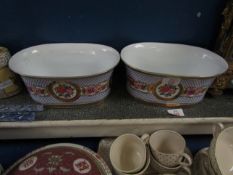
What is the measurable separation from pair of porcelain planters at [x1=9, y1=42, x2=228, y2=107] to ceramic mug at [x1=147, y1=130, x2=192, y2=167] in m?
0.08

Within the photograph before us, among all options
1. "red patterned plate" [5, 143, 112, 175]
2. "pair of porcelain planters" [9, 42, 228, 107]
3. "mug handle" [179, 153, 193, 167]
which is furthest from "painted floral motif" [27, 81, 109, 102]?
"mug handle" [179, 153, 193, 167]

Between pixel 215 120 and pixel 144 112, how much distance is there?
0.19 metres

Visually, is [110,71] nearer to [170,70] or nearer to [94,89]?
[94,89]

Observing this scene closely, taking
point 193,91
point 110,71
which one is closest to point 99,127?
point 110,71

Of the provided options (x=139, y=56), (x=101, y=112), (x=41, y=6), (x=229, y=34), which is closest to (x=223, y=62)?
(x=229, y=34)

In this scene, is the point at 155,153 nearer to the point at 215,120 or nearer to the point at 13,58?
the point at 215,120

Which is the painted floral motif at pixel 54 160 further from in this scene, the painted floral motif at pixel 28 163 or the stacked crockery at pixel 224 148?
the stacked crockery at pixel 224 148

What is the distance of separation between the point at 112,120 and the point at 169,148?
174 millimetres

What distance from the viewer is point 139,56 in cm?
66

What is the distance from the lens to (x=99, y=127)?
1.95 feet

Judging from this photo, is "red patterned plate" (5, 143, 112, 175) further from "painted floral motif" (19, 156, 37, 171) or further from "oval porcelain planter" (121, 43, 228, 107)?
"oval porcelain planter" (121, 43, 228, 107)

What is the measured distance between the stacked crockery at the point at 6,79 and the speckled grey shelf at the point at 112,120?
0.02m

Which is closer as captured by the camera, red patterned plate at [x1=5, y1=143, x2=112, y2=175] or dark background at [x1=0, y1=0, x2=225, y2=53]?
red patterned plate at [x1=5, y1=143, x2=112, y2=175]

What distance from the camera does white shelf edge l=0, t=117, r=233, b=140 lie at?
0.57 meters
